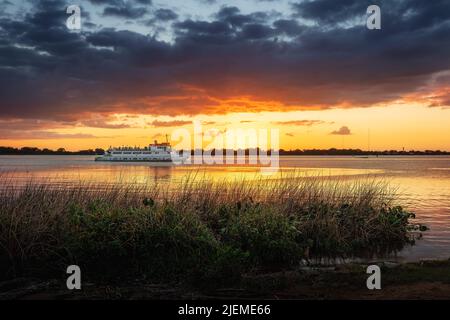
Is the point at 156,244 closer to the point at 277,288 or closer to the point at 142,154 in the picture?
the point at 277,288

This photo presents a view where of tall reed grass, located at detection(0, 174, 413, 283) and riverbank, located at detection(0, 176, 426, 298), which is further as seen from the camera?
tall reed grass, located at detection(0, 174, 413, 283)

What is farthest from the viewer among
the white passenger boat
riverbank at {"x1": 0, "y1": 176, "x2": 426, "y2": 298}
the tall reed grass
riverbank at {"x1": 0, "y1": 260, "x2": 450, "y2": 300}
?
the white passenger boat

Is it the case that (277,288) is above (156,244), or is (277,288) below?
below

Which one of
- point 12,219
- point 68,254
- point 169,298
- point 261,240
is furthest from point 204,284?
point 12,219

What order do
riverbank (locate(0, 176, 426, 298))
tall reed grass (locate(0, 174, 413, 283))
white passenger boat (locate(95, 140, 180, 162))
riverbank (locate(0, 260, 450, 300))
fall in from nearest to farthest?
1. riverbank (locate(0, 260, 450, 300))
2. riverbank (locate(0, 176, 426, 298))
3. tall reed grass (locate(0, 174, 413, 283))
4. white passenger boat (locate(95, 140, 180, 162))

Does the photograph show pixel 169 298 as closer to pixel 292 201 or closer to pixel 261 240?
pixel 261 240

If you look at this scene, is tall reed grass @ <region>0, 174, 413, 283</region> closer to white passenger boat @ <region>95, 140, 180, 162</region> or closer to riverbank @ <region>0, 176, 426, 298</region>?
riverbank @ <region>0, 176, 426, 298</region>

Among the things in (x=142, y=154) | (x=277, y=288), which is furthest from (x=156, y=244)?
(x=142, y=154)

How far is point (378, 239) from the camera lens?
15633 mm

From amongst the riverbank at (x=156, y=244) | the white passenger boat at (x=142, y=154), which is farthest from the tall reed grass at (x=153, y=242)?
the white passenger boat at (x=142, y=154)

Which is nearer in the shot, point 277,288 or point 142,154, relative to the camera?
point 277,288

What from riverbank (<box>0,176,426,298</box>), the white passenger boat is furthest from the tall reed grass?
the white passenger boat

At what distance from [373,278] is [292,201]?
24.2 feet
